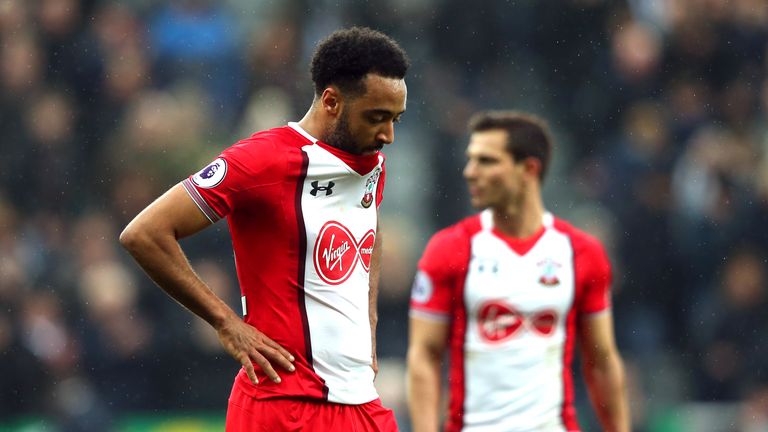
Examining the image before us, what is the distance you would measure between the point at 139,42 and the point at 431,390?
5471mm

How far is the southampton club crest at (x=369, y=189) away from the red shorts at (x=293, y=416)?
692 millimetres

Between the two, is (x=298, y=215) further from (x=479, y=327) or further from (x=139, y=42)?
(x=139, y=42)

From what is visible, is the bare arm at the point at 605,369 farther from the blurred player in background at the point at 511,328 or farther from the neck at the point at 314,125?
the neck at the point at 314,125

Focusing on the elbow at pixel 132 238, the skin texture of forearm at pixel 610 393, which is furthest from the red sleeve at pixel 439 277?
the elbow at pixel 132 238

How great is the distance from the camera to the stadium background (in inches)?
363

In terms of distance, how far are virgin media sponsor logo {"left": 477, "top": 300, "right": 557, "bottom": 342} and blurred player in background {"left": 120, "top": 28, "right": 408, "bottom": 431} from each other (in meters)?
1.79

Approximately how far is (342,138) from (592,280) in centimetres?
232

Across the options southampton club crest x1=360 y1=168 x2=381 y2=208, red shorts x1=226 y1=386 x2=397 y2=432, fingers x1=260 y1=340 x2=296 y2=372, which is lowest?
red shorts x1=226 y1=386 x2=397 y2=432

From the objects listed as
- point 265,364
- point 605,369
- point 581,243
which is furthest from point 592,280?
point 265,364

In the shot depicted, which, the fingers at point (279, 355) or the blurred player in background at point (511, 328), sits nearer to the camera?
the fingers at point (279, 355)

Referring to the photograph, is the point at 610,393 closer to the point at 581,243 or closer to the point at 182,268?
the point at 581,243

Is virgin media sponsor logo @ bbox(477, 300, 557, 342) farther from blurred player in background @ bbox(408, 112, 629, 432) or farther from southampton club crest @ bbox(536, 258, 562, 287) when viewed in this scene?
southampton club crest @ bbox(536, 258, 562, 287)

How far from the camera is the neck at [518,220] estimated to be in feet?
20.6

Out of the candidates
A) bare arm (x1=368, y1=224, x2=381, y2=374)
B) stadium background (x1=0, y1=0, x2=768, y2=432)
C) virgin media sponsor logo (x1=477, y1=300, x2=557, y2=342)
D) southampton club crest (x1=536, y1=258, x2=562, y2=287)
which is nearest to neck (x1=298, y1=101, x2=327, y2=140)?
bare arm (x1=368, y1=224, x2=381, y2=374)
